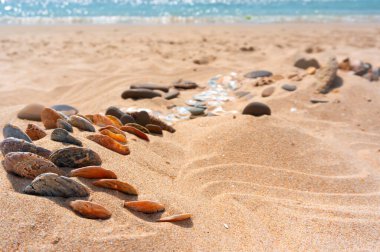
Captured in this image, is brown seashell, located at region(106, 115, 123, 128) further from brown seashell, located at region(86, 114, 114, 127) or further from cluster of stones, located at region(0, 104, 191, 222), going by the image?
cluster of stones, located at region(0, 104, 191, 222)

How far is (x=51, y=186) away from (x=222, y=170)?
1.31 metres

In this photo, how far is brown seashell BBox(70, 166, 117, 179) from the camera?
6.86 feet

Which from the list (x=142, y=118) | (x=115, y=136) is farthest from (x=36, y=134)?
(x=142, y=118)

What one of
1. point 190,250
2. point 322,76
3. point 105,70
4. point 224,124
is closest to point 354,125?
point 322,76

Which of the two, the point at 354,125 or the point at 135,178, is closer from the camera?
the point at 135,178

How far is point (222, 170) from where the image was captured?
2.84 metres

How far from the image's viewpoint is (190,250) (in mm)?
1853

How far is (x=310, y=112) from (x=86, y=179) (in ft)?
9.21

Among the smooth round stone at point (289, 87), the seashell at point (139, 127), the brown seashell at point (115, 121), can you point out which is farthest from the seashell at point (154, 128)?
the smooth round stone at point (289, 87)

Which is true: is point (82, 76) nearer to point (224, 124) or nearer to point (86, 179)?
point (224, 124)

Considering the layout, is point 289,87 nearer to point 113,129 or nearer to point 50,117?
point 113,129

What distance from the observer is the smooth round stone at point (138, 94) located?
4480 millimetres

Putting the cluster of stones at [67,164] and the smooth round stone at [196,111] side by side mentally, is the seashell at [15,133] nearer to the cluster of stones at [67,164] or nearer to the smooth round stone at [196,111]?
the cluster of stones at [67,164]

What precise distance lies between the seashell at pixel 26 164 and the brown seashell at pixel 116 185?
0.90 feet
